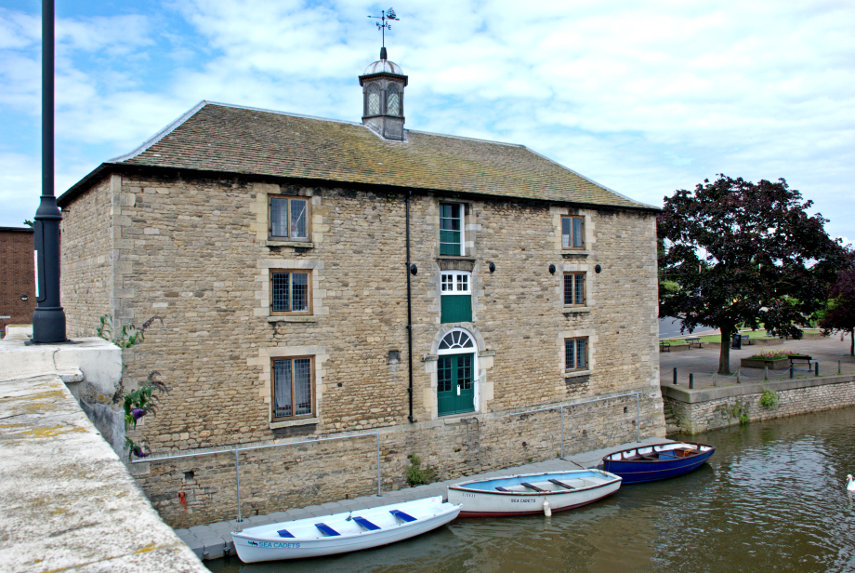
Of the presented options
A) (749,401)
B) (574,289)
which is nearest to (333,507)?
(574,289)

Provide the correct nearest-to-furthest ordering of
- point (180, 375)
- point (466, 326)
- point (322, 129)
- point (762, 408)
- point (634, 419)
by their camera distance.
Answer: point (180, 375), point (466, 326), point (322, 129), point (634, 419), point (762, 408)

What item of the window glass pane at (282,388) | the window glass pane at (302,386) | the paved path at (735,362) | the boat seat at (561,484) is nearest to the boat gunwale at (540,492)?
the boat seat at (561,484)

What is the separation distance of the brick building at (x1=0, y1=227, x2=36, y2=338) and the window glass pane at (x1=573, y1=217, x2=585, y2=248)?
25.2m

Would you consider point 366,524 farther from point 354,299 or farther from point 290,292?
point 290,292

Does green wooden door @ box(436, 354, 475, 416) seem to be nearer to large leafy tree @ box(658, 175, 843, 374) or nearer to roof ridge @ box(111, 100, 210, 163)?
roof ridge @ box(111, 100, 210, 163)

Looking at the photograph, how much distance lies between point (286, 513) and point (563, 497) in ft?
23.5

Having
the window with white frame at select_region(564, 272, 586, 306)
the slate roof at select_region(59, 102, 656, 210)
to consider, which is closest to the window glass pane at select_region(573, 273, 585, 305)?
the window with white frame at select_region(564, 272, 586, 306)

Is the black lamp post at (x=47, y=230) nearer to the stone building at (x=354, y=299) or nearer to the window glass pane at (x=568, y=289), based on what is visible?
the stone building at (x=354, y=299)

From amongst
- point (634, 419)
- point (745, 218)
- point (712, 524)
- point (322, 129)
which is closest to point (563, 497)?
point (712, 524)

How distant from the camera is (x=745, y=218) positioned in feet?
86.8

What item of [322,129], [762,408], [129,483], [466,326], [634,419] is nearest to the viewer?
[129,483]

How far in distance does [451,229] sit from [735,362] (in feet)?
77.9

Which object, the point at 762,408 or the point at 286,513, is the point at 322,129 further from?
the point at 762,408

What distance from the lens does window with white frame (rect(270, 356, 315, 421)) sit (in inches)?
573
